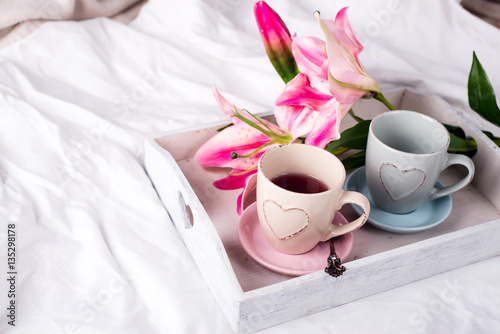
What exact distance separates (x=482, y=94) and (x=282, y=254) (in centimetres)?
35

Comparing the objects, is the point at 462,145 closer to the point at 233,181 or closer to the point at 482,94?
the point at 482,94

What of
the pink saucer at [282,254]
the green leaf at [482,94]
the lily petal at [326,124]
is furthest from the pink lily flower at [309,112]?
the green leaf at [482,94]

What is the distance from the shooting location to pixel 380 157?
598mm

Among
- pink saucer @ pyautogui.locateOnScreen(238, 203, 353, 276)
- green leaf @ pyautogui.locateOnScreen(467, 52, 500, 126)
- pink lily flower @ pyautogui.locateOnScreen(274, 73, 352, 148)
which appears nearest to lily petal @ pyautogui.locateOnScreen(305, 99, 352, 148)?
pink lily flower @ pyautogui.locateOnScreen(274, 73, 352, 148)

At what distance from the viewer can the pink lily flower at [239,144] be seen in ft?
2.11

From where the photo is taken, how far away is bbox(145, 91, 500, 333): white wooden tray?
53 centimetres

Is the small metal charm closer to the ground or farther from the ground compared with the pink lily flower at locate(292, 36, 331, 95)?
closer to the ground

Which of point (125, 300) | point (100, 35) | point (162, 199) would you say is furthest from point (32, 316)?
point (100, 35)

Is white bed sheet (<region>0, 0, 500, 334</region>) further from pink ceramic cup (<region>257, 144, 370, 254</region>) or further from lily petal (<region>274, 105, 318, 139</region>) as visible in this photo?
lily petal (<region>274, 105, 318, 139</region>)

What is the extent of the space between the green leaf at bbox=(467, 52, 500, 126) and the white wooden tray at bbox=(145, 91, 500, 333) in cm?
3

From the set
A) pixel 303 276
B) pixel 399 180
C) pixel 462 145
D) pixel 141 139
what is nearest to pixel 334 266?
pixel 303 276

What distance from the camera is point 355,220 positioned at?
0.56 meters

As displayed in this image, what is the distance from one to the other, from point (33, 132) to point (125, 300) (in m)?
0.34

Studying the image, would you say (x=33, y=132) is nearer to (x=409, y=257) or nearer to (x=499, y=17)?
(x=409, y=257)
